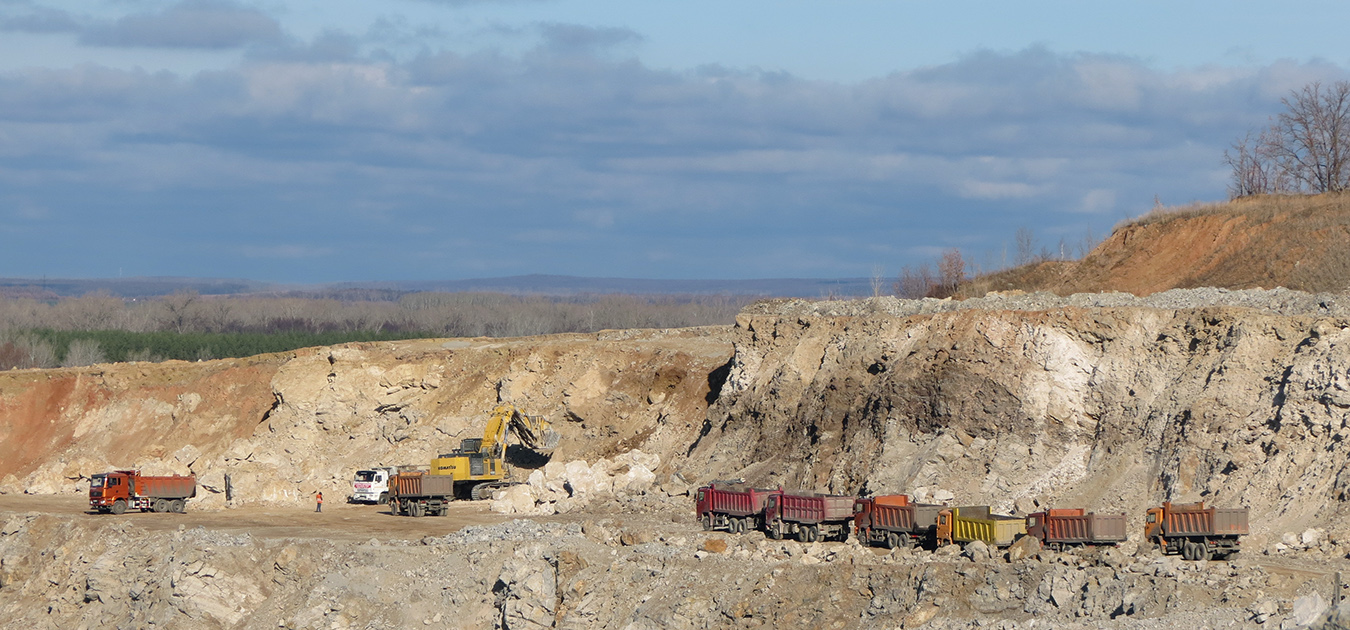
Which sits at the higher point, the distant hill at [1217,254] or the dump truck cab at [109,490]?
the distant hill at [1217,254]

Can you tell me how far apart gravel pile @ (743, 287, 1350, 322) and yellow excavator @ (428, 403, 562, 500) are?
8.60m

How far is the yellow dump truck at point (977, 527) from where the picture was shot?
29.2 meters

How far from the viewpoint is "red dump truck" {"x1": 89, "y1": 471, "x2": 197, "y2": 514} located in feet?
141

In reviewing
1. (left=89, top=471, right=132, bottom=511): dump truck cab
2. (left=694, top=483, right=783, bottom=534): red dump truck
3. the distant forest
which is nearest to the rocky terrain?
(left=694, top=483, right=783, bottom=534): red dump truck

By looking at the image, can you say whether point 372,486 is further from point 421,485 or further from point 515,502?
point 515,502

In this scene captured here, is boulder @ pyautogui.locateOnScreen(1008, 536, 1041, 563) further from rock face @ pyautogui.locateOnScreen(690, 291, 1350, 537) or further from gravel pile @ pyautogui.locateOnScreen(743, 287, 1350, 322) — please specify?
gravel pile @ pyautogui.locateOnScreen(743, 287, 1350, 322)

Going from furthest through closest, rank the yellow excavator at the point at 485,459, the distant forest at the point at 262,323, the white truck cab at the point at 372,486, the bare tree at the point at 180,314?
the bare tree at the point at 180,314
the distant forest at the point at 262,323
the white truck cab at the point at 372,486
the yellow excavator at the point at 485,459

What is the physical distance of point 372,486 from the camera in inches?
1780

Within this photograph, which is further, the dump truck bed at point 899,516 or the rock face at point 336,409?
the rock face at point 336,409

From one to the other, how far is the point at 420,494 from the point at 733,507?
36.9 feet

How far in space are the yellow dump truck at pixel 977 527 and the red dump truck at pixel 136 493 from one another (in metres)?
26.0

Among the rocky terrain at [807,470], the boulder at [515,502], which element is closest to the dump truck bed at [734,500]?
the rocky terrain at [807,470]

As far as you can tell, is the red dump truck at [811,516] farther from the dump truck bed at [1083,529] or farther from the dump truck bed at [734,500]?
the dump truck bed at [1083,529]

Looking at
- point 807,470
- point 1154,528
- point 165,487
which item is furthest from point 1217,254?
point 165,487
